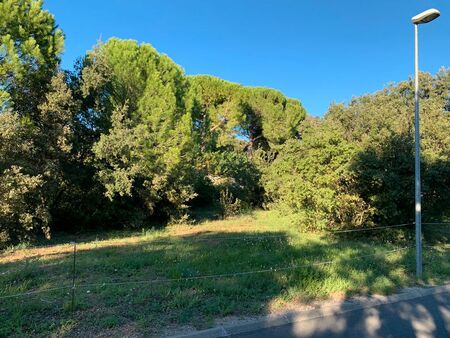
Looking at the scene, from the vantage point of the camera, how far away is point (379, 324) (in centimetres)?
425

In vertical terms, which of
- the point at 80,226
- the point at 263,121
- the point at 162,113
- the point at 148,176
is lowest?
the point at 80,226

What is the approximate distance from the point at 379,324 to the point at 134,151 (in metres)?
10.9

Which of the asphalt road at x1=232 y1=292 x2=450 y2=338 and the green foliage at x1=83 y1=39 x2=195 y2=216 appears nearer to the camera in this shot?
the asphalt road at x1=232 y1=292 x2=450 y2=338

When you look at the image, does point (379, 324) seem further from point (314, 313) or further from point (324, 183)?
point (324, 183)

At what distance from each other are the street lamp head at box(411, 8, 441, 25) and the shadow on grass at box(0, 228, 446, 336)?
444 cm

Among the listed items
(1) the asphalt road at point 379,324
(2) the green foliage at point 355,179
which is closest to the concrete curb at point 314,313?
(1) the asphalt road at point 379,324

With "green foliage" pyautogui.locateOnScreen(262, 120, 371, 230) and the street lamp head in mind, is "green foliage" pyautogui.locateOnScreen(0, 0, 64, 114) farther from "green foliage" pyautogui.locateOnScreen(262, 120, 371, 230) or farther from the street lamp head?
the street lamp head

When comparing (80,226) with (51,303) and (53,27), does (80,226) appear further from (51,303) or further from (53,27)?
(51,303)

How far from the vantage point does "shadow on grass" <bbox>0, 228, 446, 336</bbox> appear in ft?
13.5

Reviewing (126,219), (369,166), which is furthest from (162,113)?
(369,166)

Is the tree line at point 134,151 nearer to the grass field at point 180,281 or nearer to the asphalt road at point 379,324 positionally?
the grass field at point 180,281

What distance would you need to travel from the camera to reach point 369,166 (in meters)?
11.0

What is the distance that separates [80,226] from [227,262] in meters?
10.5

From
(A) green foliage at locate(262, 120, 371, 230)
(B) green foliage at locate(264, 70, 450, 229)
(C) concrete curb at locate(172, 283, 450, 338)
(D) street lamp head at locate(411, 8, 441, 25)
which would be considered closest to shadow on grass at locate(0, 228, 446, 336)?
(C) concrete curb at locate(172, 283, 450, 338)
